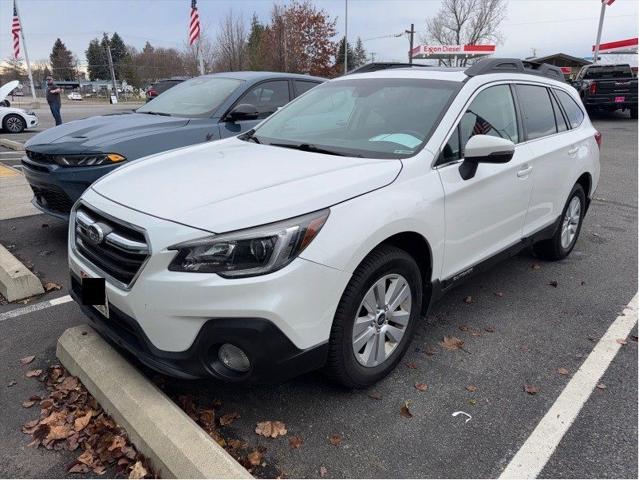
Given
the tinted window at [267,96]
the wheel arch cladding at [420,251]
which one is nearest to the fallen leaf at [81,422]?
the wheel arch cladding at [420,251]

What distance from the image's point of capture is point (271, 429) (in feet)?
8.57

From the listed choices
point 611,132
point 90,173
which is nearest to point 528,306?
point 90,173

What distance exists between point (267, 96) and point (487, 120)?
Answer: 10.1 feet

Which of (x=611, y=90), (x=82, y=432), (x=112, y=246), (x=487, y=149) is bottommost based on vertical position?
(x=82, y=432)

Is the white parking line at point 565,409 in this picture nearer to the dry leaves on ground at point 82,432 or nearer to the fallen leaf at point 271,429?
the fallen leaf at point 271,429

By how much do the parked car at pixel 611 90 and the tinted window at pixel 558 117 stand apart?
16.2 meters

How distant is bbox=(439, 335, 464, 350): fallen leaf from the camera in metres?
3.45

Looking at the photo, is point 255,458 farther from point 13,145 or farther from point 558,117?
point 13,145

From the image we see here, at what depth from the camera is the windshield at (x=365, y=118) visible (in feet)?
10.4

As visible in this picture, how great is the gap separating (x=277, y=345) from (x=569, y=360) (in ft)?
6.97

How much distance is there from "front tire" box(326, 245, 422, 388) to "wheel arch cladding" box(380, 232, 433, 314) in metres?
0.06

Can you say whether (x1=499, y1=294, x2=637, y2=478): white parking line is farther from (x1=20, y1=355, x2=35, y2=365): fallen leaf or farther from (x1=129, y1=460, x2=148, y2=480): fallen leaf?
(x1=20, y1=355, x2=35, y2=365): fallen leaf

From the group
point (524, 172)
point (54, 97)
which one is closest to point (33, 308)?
point (524, 172)

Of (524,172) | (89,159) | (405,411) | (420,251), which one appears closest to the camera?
(405,411)
